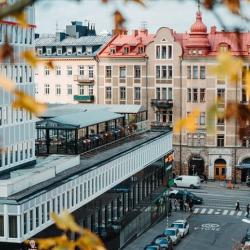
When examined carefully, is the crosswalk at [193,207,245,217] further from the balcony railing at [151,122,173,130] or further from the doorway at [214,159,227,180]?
the doorway at [214,159,227,180]

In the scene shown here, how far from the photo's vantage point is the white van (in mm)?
76331

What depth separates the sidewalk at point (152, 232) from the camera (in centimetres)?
5088

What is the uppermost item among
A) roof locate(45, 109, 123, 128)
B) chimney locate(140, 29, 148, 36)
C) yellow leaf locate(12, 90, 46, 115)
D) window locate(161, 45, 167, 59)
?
chimney locate(140, 29, 148, 36)

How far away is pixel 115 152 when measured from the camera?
1988 inches

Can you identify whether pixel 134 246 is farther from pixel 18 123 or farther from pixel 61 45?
pixel 61 45

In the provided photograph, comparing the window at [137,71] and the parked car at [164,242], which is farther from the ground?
the window at [137,71]

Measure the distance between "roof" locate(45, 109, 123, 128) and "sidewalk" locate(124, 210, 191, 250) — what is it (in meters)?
9.23

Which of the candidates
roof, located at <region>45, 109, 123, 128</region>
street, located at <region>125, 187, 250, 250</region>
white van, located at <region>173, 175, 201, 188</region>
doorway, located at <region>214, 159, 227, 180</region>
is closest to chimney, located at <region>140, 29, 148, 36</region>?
doorway, located at <region>214, 159, 227, 180</region>

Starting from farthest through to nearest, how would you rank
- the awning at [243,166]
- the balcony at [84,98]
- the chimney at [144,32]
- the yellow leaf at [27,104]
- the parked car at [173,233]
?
1. the chimney at [144,32]
2. the balcony at [84,98]
3. the awning at [243,166]
4. the parked car at [173,233]
5. the yellow leaf at [27,104]

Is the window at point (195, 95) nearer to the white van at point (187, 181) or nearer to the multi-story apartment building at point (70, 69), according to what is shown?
the white van at point (187, 181)

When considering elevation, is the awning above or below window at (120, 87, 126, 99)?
below

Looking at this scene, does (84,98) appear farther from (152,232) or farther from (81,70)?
(152,232)

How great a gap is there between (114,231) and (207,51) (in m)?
37.1

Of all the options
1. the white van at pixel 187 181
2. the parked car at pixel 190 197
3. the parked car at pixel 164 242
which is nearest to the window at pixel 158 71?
the white van at pixel 187 181
